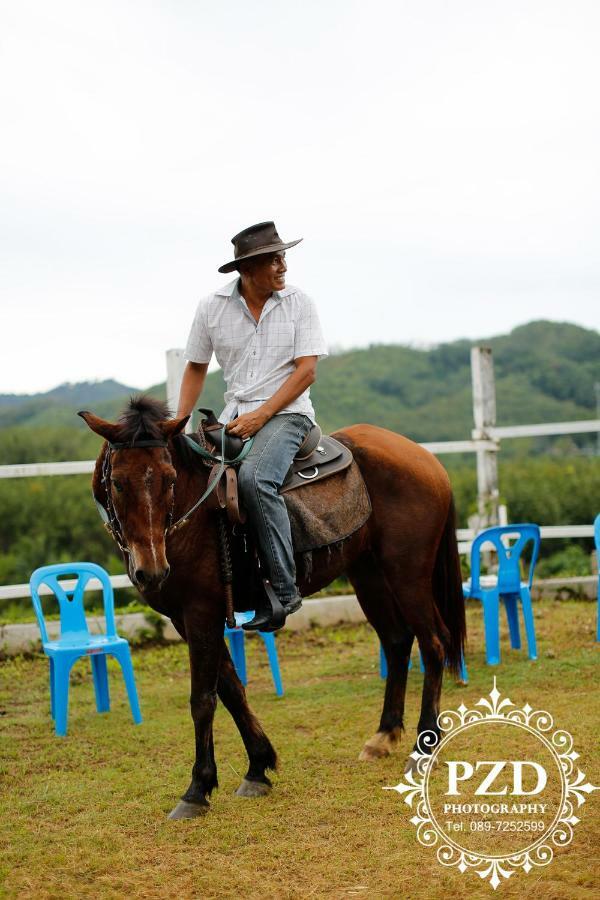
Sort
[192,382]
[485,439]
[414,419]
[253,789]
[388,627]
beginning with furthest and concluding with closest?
[414,419], [485,439], [388,627], [192,382], [253,789]

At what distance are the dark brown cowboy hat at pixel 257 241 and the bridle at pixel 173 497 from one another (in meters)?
0.88

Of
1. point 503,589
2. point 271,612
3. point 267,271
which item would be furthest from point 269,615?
point 503,589

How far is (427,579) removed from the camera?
5117 millimetres

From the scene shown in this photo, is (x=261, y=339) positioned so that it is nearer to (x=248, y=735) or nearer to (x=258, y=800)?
(x=248, y=735)

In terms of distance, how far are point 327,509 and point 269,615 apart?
0.65 m

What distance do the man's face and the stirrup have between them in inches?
56.1

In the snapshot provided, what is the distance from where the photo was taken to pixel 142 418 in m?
4.16

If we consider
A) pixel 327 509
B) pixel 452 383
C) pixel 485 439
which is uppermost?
pixel 327 509

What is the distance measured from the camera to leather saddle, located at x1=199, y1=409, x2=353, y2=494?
457 centimetres

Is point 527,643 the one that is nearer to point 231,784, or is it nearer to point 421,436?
point 231,784

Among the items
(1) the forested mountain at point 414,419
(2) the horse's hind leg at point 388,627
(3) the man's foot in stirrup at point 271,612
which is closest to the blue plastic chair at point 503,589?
(2) the horse's hind leg at point 388,627

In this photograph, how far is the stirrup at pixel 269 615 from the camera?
4379 mm

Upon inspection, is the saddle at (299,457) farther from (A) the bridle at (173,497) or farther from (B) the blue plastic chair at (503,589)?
(B) the blue plastic chair at (503,589)

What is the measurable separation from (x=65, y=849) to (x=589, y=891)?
2.04 metres
